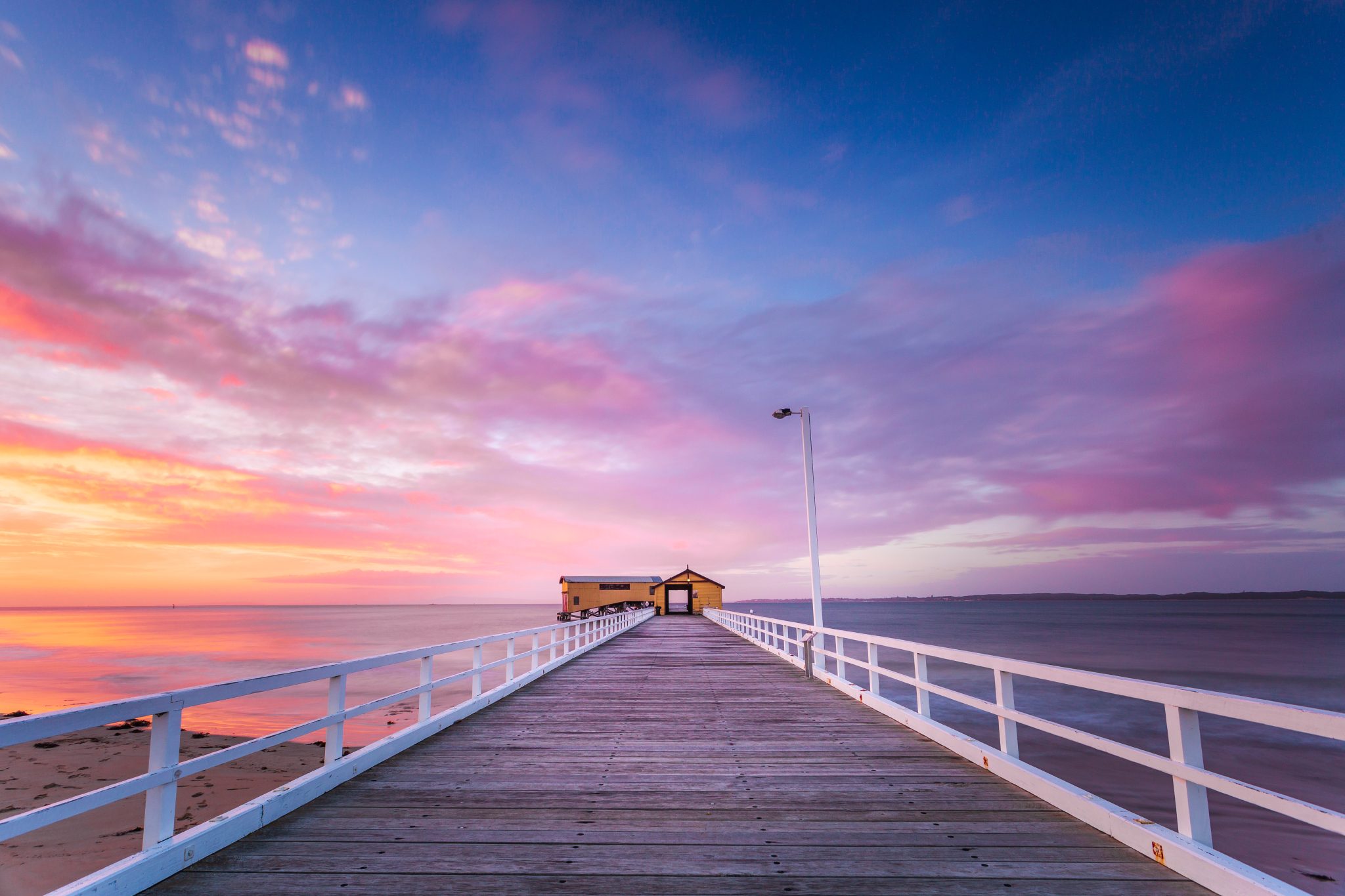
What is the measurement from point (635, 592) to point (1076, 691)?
4144 centimetres

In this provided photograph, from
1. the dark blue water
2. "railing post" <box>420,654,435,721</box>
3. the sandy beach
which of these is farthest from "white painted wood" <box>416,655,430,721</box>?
the dark blue water

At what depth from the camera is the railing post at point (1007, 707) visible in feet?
19.0

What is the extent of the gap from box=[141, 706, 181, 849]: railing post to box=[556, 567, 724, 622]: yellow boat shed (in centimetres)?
6209

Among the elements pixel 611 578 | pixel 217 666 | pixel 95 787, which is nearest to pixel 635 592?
pixel 611 578

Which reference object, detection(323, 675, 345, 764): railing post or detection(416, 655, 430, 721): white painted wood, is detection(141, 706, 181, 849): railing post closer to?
detection(323, 675, 345, 764): railing post

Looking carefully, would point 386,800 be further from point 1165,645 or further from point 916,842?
point 1165,645

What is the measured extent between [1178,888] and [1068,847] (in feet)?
2.26

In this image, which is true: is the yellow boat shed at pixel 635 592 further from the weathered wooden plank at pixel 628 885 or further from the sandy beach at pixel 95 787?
the weathered wooden plank at pixel 628 885

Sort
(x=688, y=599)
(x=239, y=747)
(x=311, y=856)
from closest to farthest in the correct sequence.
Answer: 1. (x=311, y=856)
2. (x=239, y=747)
3. (x=688, y=599)

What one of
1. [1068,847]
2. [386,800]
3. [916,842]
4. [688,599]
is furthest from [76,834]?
[688,599]

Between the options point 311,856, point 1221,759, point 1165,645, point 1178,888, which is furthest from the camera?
point 1165,645

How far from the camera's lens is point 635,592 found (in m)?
66.7

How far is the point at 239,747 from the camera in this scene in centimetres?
450

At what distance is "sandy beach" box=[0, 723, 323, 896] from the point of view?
10969 mm
